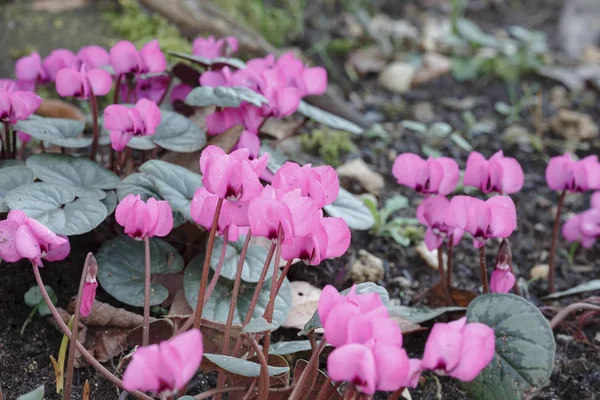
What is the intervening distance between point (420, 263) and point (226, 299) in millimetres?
852

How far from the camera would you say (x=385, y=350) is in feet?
3.32

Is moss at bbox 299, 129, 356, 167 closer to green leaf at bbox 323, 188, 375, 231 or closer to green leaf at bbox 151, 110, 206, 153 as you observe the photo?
green leaf at bbox 323, 188, 375, 231

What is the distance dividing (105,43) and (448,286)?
2.00 meters

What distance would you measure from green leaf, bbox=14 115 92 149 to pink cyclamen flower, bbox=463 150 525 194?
975 millimetres

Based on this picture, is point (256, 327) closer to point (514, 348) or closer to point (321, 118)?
point (514, 348)

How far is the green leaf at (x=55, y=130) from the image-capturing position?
184 centimetres

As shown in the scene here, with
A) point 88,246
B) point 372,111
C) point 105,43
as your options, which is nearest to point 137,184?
point 88,246

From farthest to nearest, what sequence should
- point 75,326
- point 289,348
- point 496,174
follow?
point 496,174, point 289,348, point 75,326

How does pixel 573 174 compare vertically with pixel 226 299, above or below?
above

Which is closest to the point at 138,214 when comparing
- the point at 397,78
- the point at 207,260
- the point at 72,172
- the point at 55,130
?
the point at 207,260

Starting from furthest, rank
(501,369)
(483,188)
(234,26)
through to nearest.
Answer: (234,26) → (483,188) → (501,369)

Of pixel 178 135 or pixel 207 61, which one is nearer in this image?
pixel 178 135

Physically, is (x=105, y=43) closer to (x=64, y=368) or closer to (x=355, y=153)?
(x=355, y=153)

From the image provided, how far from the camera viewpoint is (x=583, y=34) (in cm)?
468
